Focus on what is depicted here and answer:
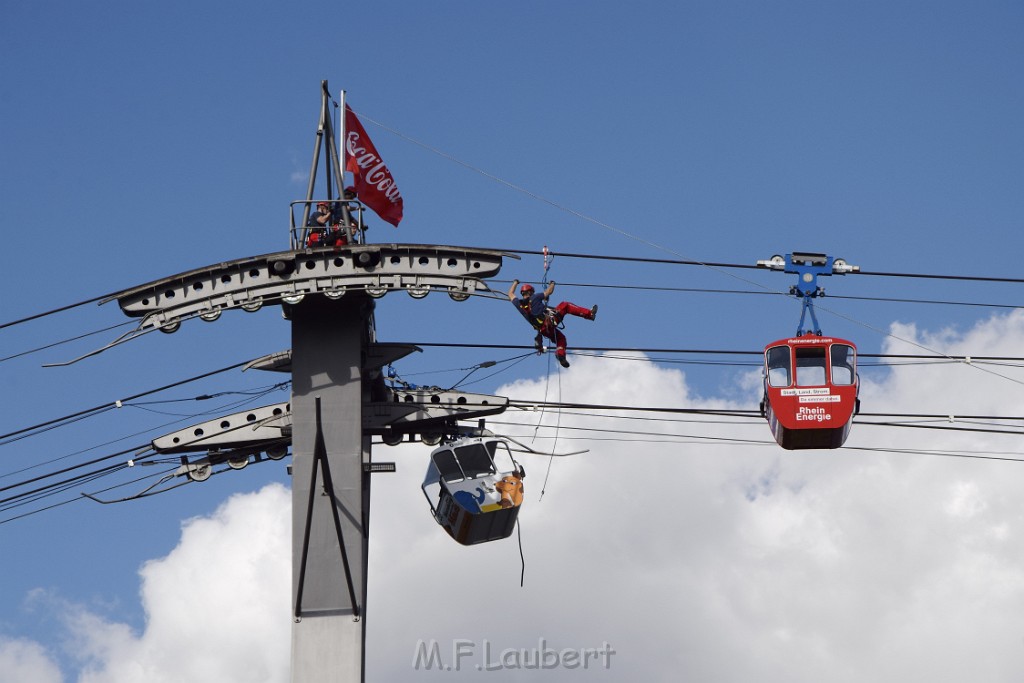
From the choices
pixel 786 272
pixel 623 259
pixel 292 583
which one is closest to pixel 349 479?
pixel 292 583

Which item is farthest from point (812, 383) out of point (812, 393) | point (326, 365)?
A: point (326, 365)

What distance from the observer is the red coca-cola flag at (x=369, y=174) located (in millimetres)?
33625

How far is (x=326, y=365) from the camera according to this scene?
30.6 meters

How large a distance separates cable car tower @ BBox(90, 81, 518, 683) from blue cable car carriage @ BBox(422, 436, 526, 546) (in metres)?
2.03

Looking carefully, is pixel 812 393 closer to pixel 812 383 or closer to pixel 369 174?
pixel 812 383

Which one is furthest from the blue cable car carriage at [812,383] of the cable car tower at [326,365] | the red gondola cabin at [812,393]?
the cable car tower at [326,365]

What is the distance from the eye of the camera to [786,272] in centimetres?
3222

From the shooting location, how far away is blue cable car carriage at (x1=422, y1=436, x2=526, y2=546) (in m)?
32.8

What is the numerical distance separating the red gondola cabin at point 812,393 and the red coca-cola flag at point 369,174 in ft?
25.2

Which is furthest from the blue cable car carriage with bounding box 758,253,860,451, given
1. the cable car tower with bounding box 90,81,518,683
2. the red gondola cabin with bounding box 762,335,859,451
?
the cable car tower with bounding box 90,81,518,683

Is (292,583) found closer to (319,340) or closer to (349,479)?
(349,479)

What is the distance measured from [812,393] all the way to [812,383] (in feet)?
0.97

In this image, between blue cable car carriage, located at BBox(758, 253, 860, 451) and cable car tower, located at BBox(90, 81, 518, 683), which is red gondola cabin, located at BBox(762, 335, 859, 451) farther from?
cable car tower, located at BBox(90, 81, 518, 683)

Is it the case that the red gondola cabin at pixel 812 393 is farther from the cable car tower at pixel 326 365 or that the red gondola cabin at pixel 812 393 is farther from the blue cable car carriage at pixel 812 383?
the cable car tower at pixel 326 365
